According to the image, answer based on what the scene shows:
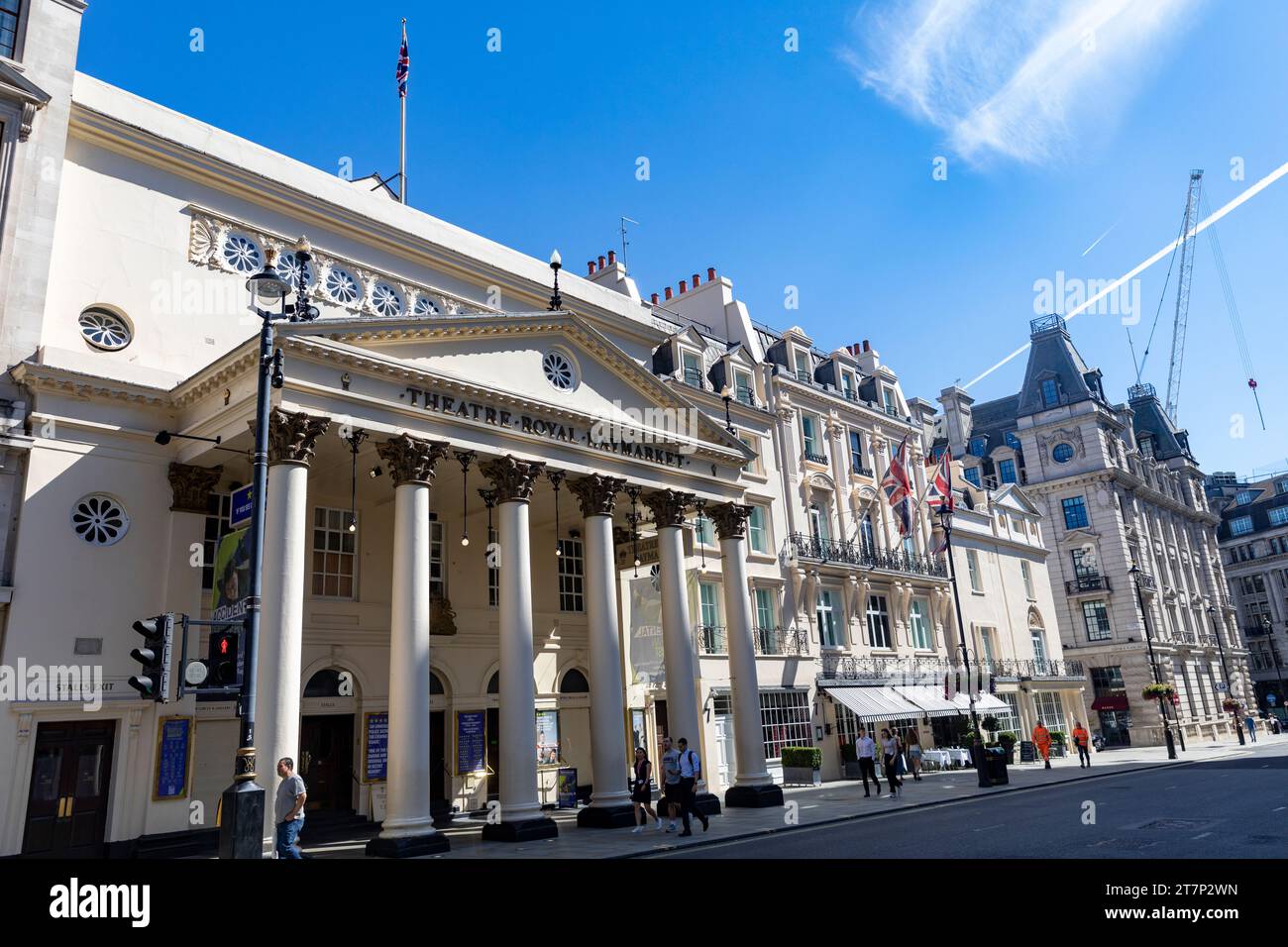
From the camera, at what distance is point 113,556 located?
18.5 m

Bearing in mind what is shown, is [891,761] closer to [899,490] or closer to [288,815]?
[899,490]

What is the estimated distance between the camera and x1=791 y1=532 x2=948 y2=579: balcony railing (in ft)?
114

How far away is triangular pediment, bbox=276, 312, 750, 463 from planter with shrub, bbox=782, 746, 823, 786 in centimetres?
1134

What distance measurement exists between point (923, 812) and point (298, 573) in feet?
47.9

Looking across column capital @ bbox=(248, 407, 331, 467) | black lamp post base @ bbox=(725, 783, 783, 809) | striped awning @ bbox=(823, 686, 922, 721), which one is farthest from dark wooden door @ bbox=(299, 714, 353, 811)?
striped awning @ bbox=(823, 686, 922, 721)

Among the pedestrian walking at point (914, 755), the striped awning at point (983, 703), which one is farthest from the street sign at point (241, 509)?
the striped awning at point (983, 703)

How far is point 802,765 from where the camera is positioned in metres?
31.1

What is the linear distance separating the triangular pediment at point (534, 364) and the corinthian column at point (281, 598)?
6.45 ft

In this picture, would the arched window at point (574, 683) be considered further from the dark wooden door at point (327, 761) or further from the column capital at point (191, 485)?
the column capital at point (191, 485)

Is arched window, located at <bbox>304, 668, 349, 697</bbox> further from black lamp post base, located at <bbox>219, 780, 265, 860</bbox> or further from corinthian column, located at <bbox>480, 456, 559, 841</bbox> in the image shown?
black lamp post base, located at <bbox>219, 780, 265, 860</bbox>

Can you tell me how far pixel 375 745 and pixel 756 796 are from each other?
9777 mm

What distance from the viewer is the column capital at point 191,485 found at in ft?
63.7
